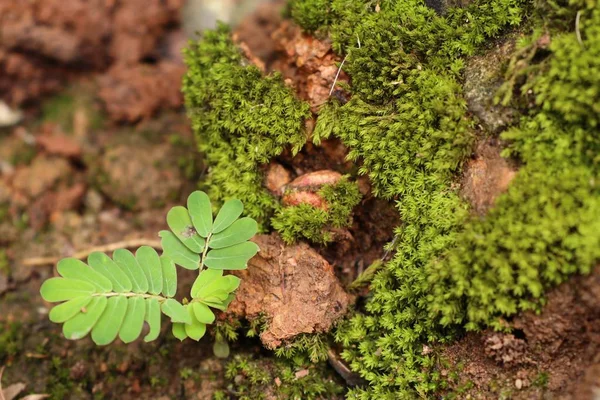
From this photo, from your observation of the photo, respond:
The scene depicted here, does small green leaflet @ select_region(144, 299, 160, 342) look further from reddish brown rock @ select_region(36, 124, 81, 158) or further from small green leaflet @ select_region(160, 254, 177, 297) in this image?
reddish brown rock @ select_region(36, 124, 81, 158)

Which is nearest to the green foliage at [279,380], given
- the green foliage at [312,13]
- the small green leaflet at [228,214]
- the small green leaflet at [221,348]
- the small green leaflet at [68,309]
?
the small green leaflet at [221,348]

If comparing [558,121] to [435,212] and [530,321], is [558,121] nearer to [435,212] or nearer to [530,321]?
[435,212]

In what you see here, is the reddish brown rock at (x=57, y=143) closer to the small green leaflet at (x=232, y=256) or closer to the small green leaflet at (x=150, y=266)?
the small green leaflet at (x=150, y=266)

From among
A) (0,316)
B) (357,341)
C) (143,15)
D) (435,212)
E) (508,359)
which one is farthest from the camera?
(143,15)

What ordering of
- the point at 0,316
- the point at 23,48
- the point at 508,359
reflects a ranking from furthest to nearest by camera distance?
the point at 23,48 < the point at 0,316 < the point at 508,359

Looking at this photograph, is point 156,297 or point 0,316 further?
point 0,316

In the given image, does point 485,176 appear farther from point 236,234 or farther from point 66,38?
point 66,38

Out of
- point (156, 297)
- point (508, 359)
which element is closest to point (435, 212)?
point (508, 359)
